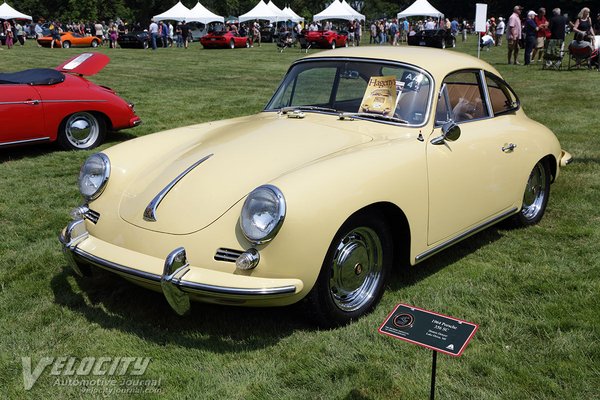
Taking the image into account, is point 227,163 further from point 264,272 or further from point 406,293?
point 406,293

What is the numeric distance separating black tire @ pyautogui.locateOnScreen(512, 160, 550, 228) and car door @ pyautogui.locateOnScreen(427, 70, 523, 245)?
0.40m

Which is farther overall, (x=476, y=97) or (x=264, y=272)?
(x=476, y=97)

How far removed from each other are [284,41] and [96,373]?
28.7 metres

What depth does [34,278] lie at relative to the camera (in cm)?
409

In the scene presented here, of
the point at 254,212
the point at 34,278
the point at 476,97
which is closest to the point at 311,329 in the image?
the point at 254,212

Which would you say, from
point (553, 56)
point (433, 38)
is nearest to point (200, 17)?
point (433, 38)

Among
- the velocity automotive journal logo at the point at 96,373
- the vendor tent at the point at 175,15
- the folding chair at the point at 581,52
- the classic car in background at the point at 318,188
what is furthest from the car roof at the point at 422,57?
the vendor tent at the point at 175,15

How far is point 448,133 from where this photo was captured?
383 cm

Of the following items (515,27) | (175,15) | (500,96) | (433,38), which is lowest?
(500,96)

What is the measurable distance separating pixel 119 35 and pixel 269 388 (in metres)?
32.7

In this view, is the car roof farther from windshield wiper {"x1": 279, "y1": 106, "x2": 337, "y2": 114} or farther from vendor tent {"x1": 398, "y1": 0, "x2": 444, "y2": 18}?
vendor tent {"x1": 398, "y1": 0, "x2": 444, "y2": 18}

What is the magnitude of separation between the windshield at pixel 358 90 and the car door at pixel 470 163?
0.20 meters

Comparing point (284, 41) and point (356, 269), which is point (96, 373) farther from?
point (284, 41)

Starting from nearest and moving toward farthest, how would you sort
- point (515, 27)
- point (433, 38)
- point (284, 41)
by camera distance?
point (515, 27), point (433, 38), point (284, 41)
